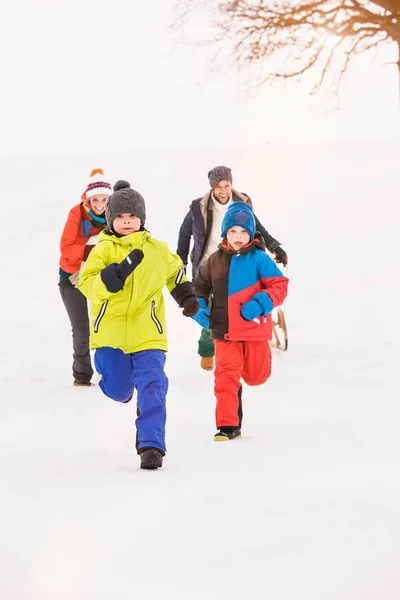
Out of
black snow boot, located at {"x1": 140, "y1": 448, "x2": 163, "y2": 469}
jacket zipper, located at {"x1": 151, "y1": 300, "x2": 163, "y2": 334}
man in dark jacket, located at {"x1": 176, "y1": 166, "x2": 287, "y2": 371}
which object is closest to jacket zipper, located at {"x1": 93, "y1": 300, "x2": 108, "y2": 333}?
jacket zipper, located at {"x1": 151, "y1": 300, "x2": 163, "y2": 334}

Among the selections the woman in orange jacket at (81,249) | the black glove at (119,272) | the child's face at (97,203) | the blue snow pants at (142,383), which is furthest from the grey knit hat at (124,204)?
the child's face at (97,203)

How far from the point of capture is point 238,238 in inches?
246

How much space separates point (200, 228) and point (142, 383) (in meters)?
3.77

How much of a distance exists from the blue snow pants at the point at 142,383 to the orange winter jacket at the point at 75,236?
2.79 meters

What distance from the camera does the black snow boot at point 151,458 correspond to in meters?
5.15

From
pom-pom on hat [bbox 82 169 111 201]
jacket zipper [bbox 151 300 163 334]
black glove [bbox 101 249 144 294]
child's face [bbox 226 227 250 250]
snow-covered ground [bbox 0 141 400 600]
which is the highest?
pom-pom on hat [bbox 82 169 111 201]

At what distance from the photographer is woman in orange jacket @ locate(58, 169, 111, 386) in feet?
26.2

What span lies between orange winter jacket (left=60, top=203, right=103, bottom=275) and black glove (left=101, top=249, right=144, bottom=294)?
9.76 feet

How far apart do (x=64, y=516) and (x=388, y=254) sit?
14.6 meters

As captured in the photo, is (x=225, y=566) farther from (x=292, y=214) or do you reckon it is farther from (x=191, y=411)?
(x=292, y=214)

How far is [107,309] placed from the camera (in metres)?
5.34

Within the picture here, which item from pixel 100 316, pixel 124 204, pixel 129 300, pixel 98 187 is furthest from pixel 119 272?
pixel 98 187

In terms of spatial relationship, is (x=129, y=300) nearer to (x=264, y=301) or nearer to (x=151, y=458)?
(x=151, y=458)

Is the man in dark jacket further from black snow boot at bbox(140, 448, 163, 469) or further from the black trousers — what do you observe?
black snow boot at bbox(140, 448, 163, 469)
